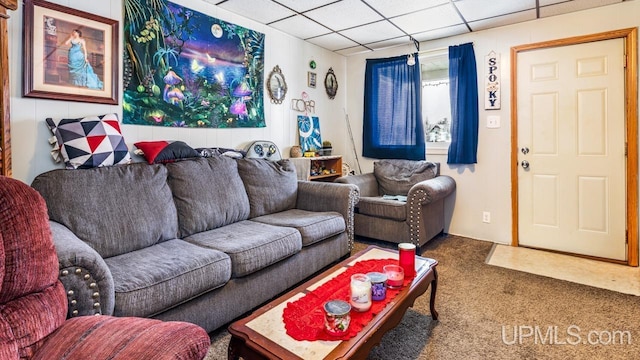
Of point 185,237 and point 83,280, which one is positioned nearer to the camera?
point 83,280

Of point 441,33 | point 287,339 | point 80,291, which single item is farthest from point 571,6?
point 80,291

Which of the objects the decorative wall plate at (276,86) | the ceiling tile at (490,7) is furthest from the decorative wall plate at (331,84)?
the ceiling tile at (490,7)

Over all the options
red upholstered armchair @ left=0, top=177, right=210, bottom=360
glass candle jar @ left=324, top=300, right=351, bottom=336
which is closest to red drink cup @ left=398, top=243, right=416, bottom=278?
glass candle jar @ left=324, top=300, right=351, bottom=336

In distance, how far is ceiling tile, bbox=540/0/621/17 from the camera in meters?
2.87

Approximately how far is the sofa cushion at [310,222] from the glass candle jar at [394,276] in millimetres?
822

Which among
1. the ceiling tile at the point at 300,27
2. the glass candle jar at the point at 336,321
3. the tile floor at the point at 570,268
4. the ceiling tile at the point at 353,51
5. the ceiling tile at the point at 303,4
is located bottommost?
the tile floor at the point at 570,268

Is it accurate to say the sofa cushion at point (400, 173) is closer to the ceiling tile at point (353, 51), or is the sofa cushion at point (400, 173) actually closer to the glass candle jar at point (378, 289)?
the ceiling tile at point (353, 51)

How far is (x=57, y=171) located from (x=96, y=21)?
1052 millimetres

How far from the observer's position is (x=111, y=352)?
2.89 ft

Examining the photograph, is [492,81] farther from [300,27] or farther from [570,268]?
[300,27]

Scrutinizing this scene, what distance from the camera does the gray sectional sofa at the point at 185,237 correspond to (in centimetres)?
147

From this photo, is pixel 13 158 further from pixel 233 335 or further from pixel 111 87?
pixel 233 335

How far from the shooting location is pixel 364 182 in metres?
3.84

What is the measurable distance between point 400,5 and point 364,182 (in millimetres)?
1810
